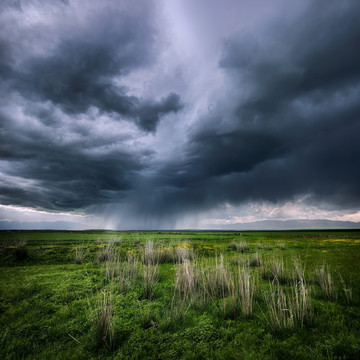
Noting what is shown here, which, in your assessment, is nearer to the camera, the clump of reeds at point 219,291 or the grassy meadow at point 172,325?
the grassy meadow at point 172,325

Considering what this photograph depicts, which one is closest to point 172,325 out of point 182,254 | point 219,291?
point 219,291

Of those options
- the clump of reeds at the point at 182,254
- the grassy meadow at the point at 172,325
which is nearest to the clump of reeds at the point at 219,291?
the grassy meadow at the point at 172,325

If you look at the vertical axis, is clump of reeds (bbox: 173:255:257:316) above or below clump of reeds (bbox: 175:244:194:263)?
below

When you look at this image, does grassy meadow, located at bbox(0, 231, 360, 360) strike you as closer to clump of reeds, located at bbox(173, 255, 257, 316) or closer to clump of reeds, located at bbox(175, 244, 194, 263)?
clump of reeds, located at bbox(173, 255, 257, 316)

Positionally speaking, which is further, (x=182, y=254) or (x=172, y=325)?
(x=182, y=254)

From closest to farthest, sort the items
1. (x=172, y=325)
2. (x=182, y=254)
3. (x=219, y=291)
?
(x=172, y=325), (x=219, y=291), (x=182, y=254)

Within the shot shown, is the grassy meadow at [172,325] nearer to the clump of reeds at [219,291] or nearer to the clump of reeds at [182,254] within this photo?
the clump of reeds at [219,291]


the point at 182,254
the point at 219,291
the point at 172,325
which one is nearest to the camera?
the point at 172,325

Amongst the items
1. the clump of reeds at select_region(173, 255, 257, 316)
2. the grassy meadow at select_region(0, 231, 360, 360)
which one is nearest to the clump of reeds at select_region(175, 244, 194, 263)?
the clump of reeds at select_region(173, 255, 257, 316)

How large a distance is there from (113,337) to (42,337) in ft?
6.29

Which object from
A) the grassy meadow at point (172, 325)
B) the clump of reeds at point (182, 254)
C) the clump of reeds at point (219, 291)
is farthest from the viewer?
the clump of reeds at point (182, 254)

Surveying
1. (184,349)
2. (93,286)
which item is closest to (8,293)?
(93,286)

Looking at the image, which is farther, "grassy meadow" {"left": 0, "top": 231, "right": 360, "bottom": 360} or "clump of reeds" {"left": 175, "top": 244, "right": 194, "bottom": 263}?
"clump of reeds" {"left": 175, "top": 244, "right": 194, "bottom": 263}

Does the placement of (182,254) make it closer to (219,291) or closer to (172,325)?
(219,291)
